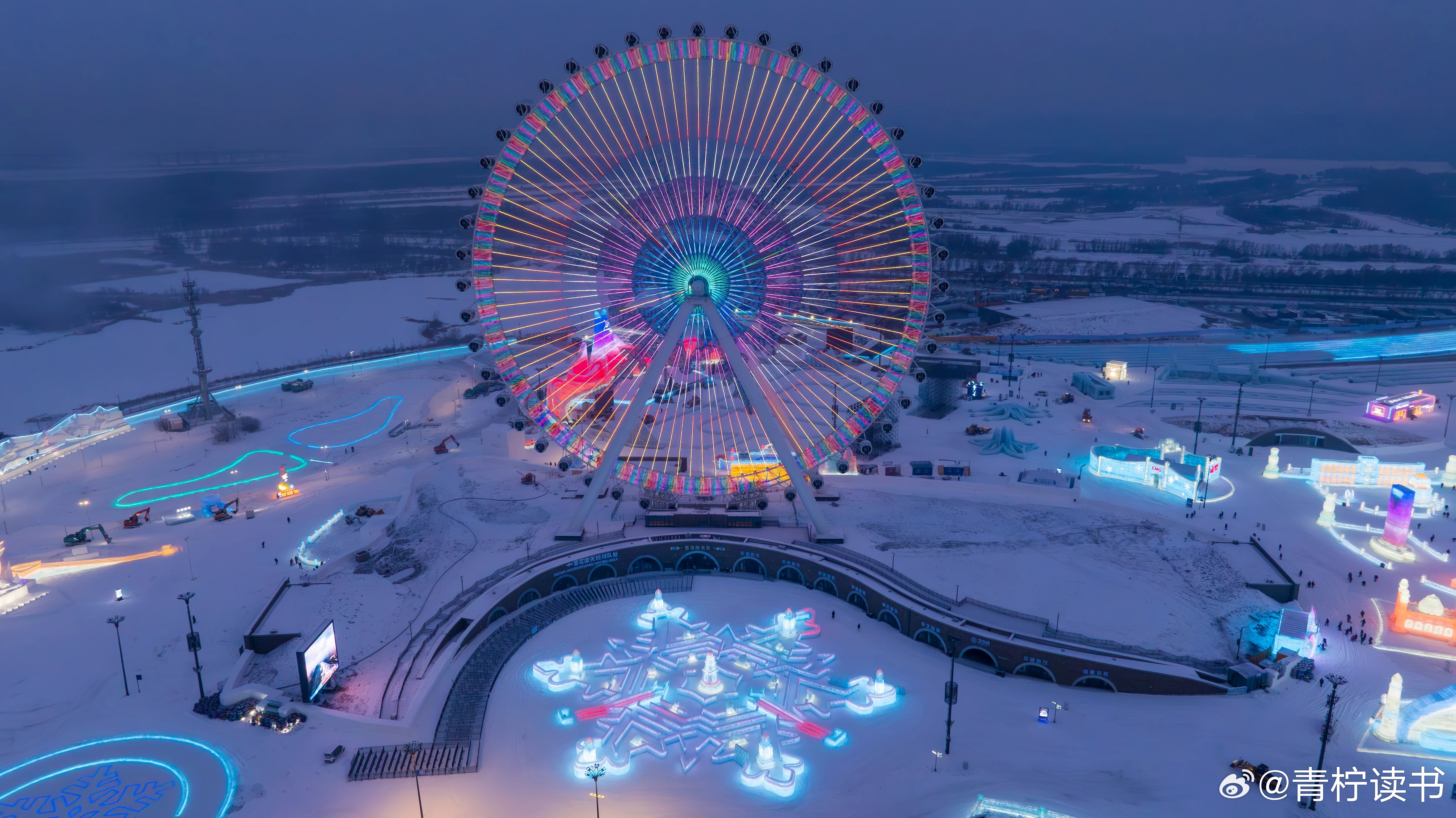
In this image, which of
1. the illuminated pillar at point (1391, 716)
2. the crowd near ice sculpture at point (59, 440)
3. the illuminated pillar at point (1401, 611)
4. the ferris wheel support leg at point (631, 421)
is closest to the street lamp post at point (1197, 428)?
the illuminated pillar at point (1401, 611)

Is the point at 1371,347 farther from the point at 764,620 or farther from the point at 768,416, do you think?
the point at 764,620

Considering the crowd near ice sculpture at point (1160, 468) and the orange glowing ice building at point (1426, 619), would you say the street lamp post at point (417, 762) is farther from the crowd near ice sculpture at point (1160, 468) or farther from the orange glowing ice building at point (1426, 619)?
the crowd near ice sculpture at point (1160, 468)

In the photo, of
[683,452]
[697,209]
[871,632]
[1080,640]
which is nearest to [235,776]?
[871,632]

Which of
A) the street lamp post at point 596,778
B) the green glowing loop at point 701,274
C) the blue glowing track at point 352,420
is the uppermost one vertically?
the green glowing loop at point 701,274

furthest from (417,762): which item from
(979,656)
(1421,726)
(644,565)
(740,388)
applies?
(1421,726)

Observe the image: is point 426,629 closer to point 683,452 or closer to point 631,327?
point 631,327

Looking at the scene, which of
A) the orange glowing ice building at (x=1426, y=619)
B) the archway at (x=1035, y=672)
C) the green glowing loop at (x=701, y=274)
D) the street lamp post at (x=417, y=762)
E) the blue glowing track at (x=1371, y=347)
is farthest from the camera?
the blue glowing track at (x=1371, y=347)

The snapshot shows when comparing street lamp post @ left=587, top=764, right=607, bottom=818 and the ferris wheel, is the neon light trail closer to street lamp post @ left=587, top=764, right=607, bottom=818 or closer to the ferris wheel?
the ferris wheel
